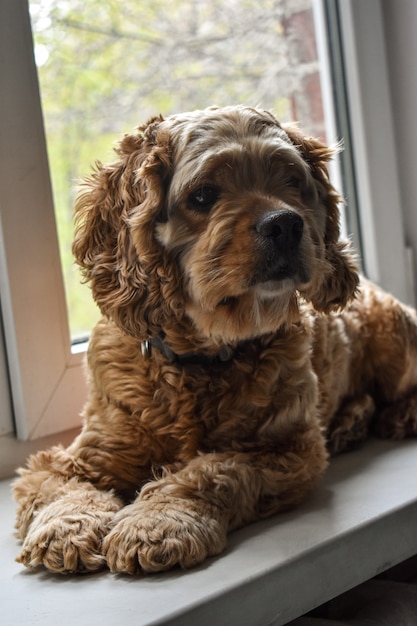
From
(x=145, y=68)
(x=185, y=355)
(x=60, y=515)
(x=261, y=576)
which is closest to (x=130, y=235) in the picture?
(x=185, y=355)

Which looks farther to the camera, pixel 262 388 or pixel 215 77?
pixel 215 77

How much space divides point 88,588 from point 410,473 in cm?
68

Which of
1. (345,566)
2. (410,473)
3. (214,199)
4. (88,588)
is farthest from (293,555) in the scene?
(214,199)

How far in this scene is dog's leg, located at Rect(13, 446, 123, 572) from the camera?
129 cm

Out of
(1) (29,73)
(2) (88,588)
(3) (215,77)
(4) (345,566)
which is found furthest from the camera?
(3) (215,77)

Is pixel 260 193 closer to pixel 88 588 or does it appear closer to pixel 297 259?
pixel 297 259

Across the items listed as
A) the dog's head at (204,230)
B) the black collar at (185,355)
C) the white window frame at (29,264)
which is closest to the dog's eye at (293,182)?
Result: the dog's head at (204,230)

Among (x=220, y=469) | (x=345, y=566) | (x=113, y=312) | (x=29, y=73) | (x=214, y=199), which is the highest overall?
(x=29, y=73)

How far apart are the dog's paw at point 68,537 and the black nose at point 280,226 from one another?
513 mm

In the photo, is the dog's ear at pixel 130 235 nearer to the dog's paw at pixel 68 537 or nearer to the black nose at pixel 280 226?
the black nose at pixel 280 226

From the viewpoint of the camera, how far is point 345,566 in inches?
53.7

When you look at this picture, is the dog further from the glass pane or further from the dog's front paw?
the glass pane

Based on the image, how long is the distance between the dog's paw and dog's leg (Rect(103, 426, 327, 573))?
0.03m

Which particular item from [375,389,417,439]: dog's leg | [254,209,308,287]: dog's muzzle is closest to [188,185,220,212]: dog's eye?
[254,209,308,287]: dog's muzzle
